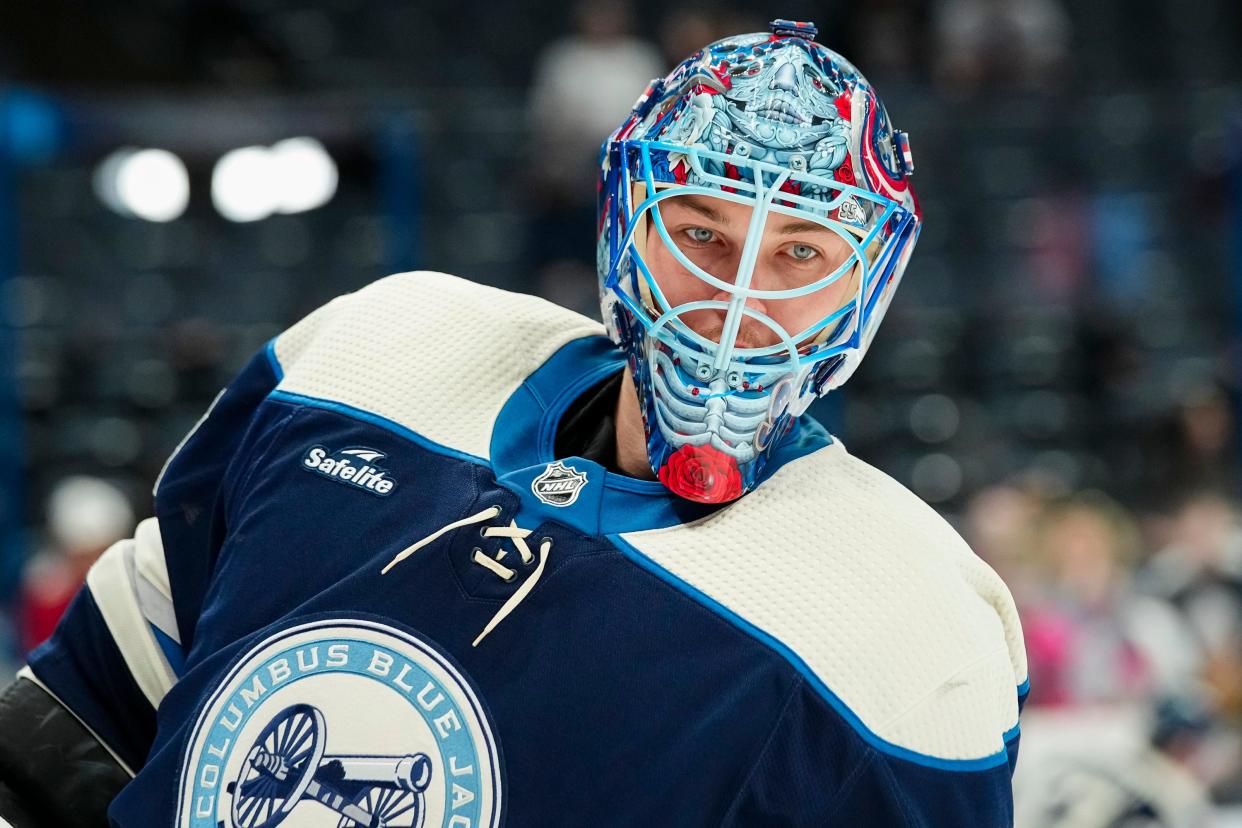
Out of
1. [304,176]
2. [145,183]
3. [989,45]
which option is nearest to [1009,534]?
[989,45]

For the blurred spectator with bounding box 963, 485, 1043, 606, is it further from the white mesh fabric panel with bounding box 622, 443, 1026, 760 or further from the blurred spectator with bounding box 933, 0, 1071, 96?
the white mesh fabric panel with bounding box 622, 443, 1026, 760

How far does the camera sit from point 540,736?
136cm

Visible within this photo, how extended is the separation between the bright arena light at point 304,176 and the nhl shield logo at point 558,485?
4.76m

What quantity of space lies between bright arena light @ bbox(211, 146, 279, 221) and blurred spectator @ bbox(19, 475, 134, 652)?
1.28 m

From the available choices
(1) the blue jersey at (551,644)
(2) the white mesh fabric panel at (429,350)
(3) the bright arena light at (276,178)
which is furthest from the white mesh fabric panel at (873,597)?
(3) the bright arena light at (276,178)

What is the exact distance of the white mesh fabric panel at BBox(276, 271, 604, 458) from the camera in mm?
1585

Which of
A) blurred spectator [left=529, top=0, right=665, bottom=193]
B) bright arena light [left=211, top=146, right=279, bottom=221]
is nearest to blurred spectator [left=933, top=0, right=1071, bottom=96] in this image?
blurred spectator [left=529, top=0, right=665, bottom=193]

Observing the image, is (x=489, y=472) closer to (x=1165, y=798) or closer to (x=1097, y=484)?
(x=1165, y=798)

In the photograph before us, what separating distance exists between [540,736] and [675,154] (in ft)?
1.85

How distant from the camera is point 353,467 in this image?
154cm

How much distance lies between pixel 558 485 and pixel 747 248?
0.90 feet

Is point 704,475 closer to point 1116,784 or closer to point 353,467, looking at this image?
point 353,467

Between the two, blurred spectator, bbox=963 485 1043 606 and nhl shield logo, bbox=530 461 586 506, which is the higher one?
nhl shield logo, bbox=530 461 586 506

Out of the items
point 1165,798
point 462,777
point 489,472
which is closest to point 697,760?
point 462,777
